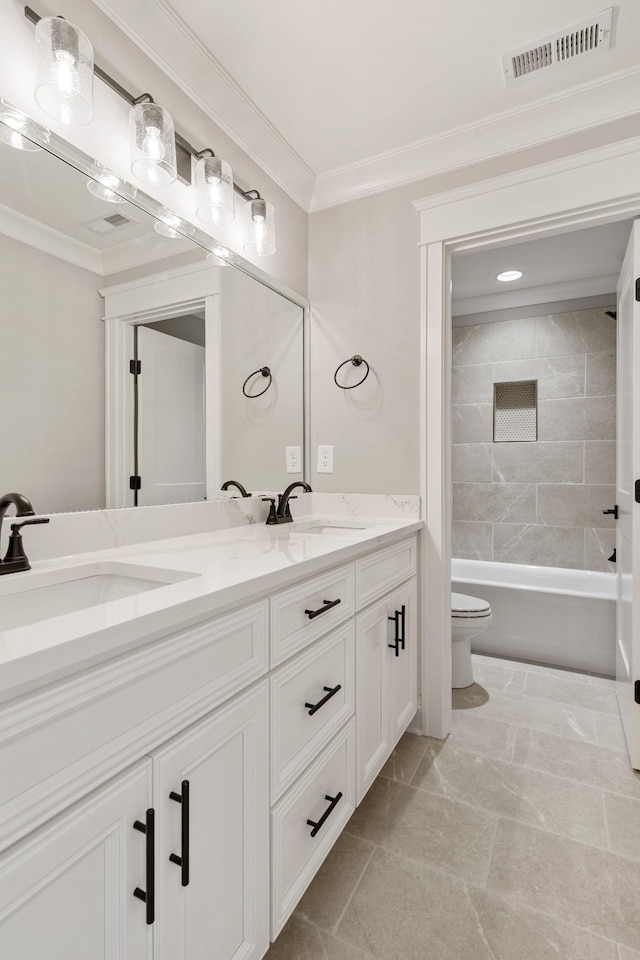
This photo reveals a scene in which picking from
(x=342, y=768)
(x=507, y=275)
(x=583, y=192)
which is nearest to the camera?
(x=342, y=768)

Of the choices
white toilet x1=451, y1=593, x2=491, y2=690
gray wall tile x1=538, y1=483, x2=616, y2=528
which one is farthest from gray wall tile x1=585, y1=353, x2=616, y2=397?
white toilet x1=451, y1=593, x2=491, y2=690

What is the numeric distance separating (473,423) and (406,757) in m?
2.50

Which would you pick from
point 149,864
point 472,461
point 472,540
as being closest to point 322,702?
point 149,864

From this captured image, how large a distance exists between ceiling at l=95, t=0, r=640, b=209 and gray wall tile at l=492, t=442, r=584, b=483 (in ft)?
6.80

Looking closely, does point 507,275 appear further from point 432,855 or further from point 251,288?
point 432,855

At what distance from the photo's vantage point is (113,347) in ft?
4.42

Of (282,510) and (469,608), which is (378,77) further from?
(469,608)

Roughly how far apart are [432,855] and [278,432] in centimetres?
156

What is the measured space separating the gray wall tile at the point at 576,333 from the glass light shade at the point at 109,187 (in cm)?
297

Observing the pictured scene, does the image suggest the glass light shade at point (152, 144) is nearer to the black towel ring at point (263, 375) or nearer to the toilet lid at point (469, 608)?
the black towel ring at point (263, 375)

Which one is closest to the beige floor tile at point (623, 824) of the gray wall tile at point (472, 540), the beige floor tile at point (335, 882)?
the beige floor tile at point (335, 882)

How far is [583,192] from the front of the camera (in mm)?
1736

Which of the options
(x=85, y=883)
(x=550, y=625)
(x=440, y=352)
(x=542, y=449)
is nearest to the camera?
(x=85, y=883)

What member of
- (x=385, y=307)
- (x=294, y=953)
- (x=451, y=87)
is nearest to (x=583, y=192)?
(x=451, y=87)
